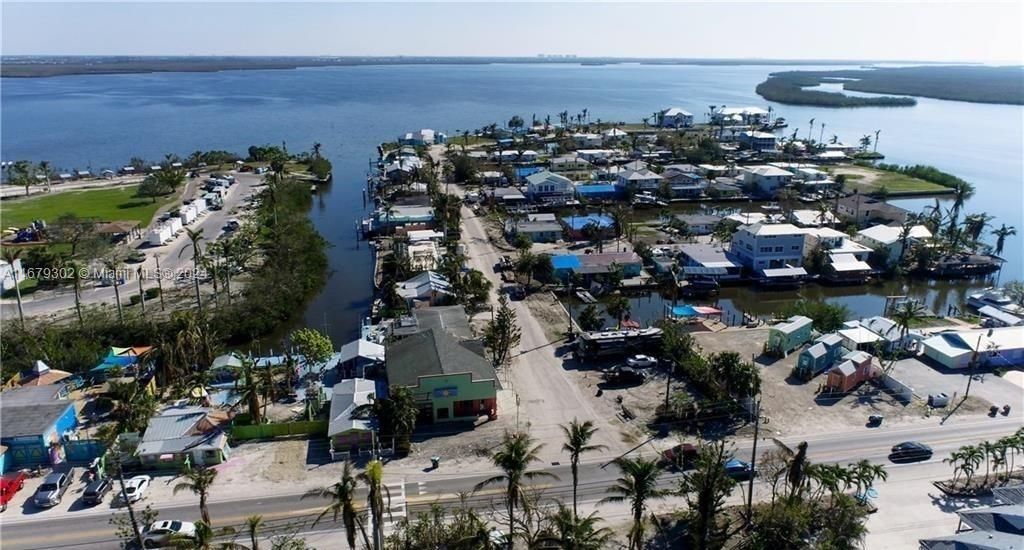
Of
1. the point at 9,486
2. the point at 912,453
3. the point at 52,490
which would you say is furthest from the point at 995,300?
the point at 9,486

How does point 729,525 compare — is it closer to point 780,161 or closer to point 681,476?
point 681,476

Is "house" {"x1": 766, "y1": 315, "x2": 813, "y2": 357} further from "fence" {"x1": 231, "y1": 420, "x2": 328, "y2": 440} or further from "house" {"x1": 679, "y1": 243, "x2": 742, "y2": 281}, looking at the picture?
"fence" {"x1": 231, "y1": 420, "x2": 328, "y2": 440}

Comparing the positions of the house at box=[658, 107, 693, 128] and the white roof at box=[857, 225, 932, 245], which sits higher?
the house at box=[658, 107, 693, 128]

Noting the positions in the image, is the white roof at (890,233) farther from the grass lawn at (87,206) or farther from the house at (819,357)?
the grass lawn at (87,206)

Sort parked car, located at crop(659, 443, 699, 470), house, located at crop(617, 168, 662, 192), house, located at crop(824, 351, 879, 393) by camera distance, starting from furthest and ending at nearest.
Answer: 1. house, located at crop(617, 168, 662, 192)
2. house, located at crop(824, 351, 879, 393)
3. parked car, located at crop(659, 443, 699, 470)

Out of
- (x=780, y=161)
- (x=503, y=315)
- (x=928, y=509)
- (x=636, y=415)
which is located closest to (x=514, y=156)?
(x=780, y=161)

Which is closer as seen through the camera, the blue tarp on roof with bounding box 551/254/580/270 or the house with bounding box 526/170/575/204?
the blue tarp on roof with bounding box 551/254/580/270

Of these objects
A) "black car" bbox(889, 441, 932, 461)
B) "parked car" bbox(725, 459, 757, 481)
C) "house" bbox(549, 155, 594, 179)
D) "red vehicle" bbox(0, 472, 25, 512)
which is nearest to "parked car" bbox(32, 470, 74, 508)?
"red vehicle" bbox(0, 472, 25, 512)

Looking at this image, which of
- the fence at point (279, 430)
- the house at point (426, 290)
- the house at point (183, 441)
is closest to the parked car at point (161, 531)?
the house at point (183, 441)
